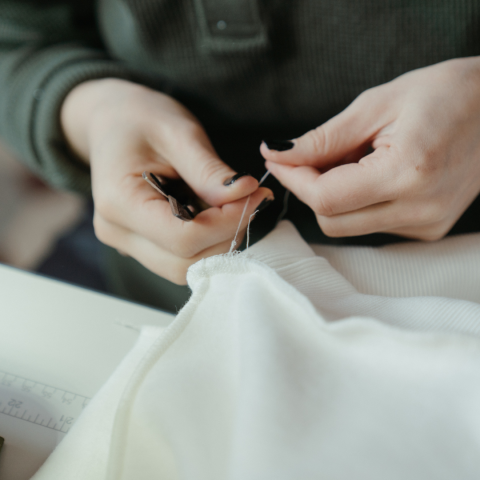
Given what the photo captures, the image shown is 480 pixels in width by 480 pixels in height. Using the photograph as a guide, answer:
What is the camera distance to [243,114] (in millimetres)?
572

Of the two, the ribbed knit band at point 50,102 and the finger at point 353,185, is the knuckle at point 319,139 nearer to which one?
the finger at point 353,185

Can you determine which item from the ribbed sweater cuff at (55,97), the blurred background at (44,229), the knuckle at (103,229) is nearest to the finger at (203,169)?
the knuckle at (103,229)

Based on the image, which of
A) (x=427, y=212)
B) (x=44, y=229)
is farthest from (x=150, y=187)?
(x=44, y=229)

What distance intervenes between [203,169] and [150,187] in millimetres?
63

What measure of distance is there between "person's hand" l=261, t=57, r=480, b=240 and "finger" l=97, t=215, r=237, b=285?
119 mm

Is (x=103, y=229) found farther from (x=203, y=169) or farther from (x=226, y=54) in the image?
(x=226, y=54)

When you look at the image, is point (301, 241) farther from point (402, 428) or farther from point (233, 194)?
point (402, 428)

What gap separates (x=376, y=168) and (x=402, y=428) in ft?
0.73

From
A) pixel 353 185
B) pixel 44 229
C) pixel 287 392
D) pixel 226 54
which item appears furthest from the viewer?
pixel 44 229

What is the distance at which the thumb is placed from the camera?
387 millimetres

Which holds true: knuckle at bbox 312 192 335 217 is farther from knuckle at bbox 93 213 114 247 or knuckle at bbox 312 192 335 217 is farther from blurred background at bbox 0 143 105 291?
blurred background at bbox 0 143 105 291

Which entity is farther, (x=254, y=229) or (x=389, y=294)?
(x=254, y=229)

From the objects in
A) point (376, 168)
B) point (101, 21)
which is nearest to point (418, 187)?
point (376, 168)

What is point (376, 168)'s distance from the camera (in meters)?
0.35
